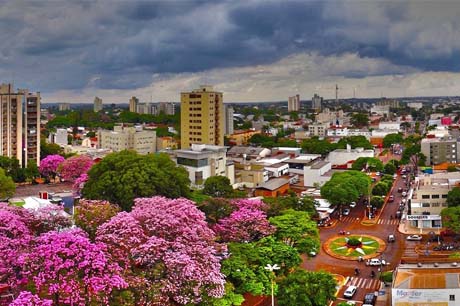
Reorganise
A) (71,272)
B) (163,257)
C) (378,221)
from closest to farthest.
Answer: (71,272)
(163,257)
(378,221)

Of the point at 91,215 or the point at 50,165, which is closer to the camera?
the point at 91,215

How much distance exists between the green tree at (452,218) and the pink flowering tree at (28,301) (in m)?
22.7

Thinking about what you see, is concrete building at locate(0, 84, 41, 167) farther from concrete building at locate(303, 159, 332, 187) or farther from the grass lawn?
the grass lawn

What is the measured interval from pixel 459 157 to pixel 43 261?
55.8 m

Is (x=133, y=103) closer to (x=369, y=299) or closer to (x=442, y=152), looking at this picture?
(x=442, y=152)

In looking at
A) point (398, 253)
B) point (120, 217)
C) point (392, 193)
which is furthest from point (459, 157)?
point (120, 217)

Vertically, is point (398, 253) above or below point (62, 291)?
below

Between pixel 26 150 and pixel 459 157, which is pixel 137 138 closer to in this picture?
pixel 26 150

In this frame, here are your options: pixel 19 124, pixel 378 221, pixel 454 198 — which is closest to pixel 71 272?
pixel 454 198

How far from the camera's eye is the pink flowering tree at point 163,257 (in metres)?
16.6

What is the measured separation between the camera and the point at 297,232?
2392cm

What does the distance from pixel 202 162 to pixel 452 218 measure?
21634mm

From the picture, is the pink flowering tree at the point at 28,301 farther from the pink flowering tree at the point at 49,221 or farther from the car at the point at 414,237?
the car at the point at 414,237

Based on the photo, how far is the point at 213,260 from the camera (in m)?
18.0
